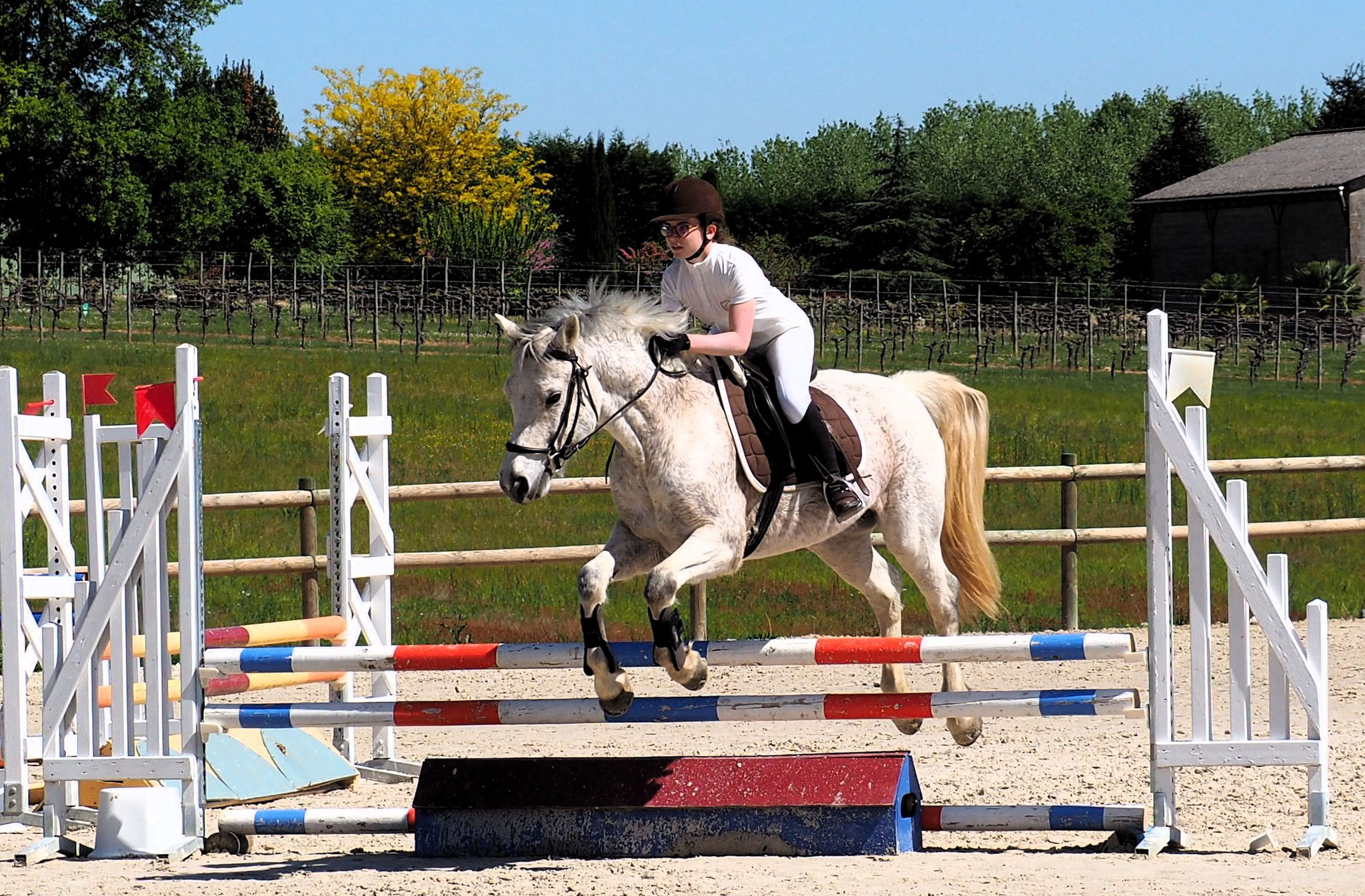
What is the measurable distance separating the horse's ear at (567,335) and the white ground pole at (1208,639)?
64.0 inches

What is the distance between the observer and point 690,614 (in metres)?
9.51

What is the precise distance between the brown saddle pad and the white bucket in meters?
2.06

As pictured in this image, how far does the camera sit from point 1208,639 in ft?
15.3

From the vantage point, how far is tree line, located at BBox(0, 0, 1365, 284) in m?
37.6

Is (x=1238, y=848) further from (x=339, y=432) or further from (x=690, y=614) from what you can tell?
(x=690, y=614)

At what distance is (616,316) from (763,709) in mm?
1231

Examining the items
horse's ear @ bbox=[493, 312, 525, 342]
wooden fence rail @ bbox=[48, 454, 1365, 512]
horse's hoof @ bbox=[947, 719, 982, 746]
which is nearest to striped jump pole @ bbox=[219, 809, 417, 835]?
horse's ear @ bbox=[493, 312, 525, 342]

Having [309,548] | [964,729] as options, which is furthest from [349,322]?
[964,729]

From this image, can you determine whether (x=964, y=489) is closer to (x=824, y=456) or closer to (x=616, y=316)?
(x=824, y=456)

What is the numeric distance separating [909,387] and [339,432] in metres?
2.15

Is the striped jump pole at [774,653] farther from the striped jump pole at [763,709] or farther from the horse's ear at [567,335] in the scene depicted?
the horse's ear at [567,335]

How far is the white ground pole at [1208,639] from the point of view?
14.8ft

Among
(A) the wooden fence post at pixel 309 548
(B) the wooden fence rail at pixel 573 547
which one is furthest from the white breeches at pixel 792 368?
(A) the wooden fence post at pixel 309 548

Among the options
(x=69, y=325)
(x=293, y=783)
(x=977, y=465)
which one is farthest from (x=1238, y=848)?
(x=69, y=325)
